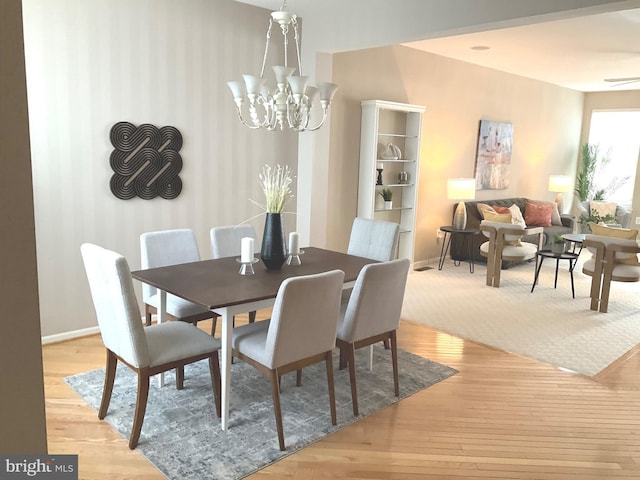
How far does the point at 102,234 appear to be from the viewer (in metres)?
3.96

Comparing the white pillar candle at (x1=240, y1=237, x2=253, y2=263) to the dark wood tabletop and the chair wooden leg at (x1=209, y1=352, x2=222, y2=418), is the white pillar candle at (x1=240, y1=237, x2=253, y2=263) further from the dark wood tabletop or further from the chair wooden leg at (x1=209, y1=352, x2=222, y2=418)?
the chair wooden leg at (x1=209, y1=352, x2=222, y2=418)

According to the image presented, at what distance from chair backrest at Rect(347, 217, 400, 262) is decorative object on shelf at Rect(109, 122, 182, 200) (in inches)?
61.5

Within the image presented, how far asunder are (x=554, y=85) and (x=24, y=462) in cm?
963

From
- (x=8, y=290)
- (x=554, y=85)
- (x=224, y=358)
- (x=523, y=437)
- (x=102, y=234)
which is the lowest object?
(x=523, y=437)

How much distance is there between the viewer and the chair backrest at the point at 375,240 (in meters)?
3.89

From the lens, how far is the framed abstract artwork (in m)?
7.48

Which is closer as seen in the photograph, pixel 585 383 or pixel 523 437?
pixel 523 437

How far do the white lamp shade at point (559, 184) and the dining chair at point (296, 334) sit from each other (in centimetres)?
733

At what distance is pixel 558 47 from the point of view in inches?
230

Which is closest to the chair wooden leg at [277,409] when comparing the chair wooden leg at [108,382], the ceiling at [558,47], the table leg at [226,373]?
the table leg at [226,373]

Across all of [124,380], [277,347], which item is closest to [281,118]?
[277,347]

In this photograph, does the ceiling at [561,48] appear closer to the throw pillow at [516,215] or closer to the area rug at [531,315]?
the throw pillow at [516,215]

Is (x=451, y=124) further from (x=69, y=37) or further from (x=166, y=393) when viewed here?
(x=166, y=393)

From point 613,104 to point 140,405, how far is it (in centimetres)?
988
